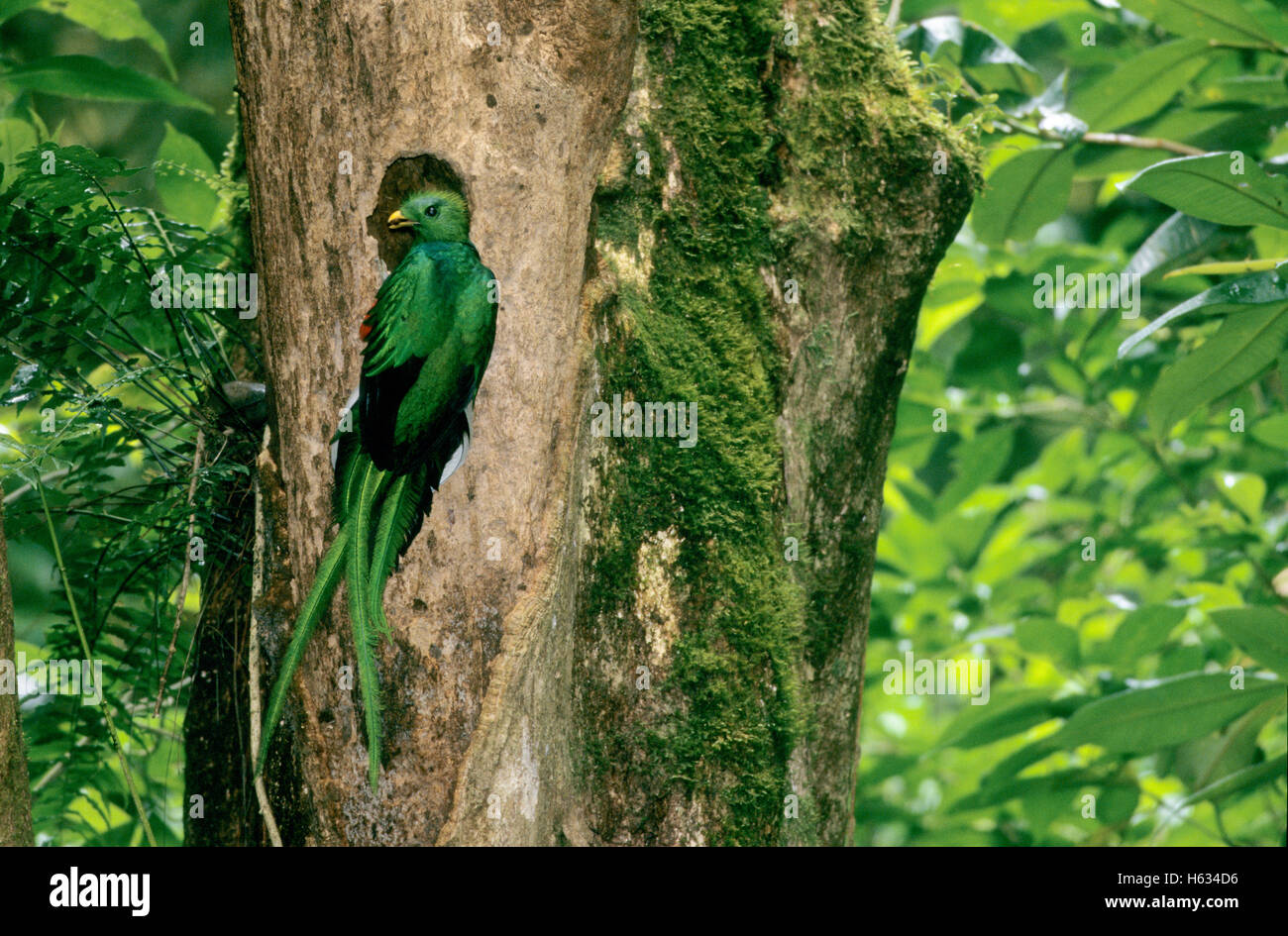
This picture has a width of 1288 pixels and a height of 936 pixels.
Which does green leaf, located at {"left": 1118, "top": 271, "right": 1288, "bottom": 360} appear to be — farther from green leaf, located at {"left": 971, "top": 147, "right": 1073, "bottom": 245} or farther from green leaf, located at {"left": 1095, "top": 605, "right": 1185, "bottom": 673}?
green leaf, located at {"left": 1095, "top": 605, "right": 1185, "bottom": 673}

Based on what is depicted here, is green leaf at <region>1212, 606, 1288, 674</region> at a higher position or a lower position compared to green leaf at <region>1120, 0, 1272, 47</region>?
lower

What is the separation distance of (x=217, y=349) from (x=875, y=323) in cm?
152

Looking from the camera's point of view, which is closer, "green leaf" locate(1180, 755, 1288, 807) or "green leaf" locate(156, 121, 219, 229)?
"green leaf" locate(1180, 755, 1288, 807)

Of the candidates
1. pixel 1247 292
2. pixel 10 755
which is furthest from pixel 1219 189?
pixel 10 755

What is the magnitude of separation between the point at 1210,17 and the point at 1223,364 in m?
1.14

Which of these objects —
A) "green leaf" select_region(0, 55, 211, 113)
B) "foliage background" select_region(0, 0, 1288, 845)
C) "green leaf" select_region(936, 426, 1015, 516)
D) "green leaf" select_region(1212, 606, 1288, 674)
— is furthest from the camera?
"green leaf" select_region(936, 426, 1015, 516)

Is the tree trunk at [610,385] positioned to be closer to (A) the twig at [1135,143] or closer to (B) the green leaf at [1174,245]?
(B) the green leaf at [1174,245]

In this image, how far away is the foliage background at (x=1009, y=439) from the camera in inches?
89.2

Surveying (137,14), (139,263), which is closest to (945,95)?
(139,263)

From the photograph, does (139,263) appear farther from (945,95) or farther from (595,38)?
(945,95)

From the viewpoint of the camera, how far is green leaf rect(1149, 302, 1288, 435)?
2.26 metres

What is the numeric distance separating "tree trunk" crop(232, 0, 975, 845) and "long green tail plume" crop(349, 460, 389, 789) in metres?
0.03

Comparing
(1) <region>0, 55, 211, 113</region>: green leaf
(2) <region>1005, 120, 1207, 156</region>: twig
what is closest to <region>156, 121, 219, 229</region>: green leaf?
(1) <region>0, 55, 211, 113</region>: green leaf

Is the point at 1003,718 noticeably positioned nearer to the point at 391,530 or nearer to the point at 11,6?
the point at 391,530
